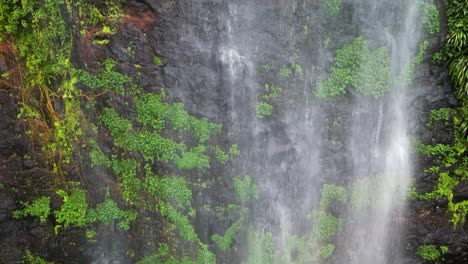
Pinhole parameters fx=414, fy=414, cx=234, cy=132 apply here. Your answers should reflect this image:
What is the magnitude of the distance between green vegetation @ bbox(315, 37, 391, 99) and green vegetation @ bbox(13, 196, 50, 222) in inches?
217

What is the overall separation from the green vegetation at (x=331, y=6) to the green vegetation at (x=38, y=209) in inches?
247

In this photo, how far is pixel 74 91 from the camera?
7445mm

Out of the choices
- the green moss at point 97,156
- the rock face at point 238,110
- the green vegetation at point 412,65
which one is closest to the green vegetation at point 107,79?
the rock face at point 238,110

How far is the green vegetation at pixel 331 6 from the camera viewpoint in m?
7.68

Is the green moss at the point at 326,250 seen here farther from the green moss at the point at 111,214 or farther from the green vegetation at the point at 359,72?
the green moss at the point at 111,214

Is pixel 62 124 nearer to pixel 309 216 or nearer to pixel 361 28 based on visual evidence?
pixel 309 216

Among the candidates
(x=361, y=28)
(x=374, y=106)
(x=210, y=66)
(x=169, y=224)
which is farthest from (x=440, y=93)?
(x=169, y=224)

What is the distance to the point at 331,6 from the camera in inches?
303

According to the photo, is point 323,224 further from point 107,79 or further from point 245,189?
point 107,79

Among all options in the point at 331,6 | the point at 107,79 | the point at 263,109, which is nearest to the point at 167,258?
the point at 263,109

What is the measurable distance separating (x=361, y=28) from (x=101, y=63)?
15.9 ft

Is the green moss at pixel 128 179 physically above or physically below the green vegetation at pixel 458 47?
below

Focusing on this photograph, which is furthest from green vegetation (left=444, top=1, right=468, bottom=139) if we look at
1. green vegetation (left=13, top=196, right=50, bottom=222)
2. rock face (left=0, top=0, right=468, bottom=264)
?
green vegetation (left=13, top=196, right=50, bottom=222)

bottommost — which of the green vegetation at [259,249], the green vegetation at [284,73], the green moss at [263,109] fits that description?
the green vegetation at [259,249]
